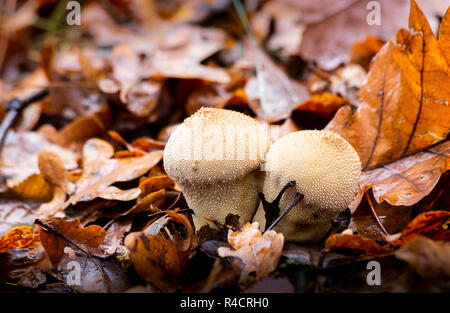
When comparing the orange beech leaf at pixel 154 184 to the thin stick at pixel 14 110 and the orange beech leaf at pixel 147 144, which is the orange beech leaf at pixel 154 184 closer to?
the orange beech leaf at pixel 147 144

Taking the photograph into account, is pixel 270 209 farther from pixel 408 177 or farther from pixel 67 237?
pixel 67 237

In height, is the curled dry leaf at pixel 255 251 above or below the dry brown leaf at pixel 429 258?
below

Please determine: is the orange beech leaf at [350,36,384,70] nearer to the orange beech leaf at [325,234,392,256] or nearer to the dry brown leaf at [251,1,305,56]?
the dry brown leaf at [251,1,305,56]

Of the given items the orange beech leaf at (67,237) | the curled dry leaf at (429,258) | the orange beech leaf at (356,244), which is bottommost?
the orange beech leaf at (67,237)

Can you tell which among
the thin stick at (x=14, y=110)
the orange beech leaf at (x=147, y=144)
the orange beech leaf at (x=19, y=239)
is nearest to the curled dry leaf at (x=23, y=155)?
the thin stick at (x=14, y=110)

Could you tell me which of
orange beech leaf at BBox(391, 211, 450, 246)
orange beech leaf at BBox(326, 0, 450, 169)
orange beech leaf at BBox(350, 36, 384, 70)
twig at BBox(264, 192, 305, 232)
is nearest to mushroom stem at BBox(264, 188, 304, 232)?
twig at BBox(264, 192, 305, 232)

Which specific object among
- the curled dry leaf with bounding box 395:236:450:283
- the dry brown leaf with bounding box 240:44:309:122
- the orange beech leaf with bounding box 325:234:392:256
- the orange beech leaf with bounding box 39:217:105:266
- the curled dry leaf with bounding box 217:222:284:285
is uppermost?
the dry brown leaf with bounding box 240:44:309:122

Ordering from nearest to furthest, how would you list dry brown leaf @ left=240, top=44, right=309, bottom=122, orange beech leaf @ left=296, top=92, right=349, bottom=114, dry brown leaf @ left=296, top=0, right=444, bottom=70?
orange beech leaf @ left=296, top=92, right=349, bottom=114
dry brown leaf @ left=240, top=44, right=309, bottom=122
dry brown leaf @ left=296, top=0, right=444, bottom=70
